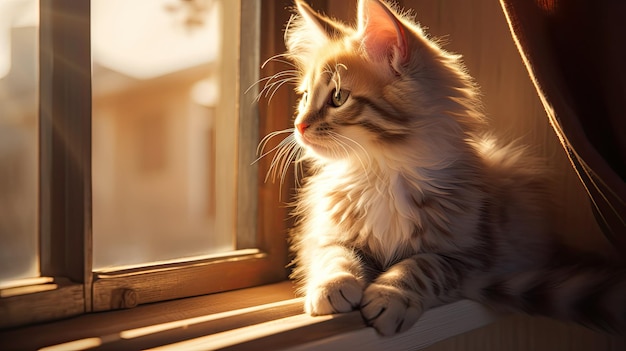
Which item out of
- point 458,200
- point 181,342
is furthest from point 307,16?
point 181,342

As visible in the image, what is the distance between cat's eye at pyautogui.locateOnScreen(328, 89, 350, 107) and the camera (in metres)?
1.12

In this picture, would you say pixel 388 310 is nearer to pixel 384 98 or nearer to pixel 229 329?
pixel 229 329

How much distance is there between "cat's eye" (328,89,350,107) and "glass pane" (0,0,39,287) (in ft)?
1.87

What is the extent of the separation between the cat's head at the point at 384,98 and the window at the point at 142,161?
0.28m

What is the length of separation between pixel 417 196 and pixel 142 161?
1114 mm

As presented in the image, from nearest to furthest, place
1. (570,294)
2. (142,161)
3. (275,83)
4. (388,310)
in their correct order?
1. (388,310)
2. (570,294)
3. (275,83)
4. (142,161)

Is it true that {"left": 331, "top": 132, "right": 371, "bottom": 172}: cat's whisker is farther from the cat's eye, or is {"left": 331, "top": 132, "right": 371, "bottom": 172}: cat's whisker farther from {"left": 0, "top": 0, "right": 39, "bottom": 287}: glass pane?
{"left": 0, "top": 0, "right": 39, "bottom": 287}: glass pane

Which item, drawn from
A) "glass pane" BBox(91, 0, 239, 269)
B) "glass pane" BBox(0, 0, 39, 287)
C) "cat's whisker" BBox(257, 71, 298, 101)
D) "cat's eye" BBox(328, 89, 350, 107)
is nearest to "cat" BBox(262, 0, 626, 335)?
"cat's eye" BBox(328, 89, 350, 107)

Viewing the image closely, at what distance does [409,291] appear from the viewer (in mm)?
939

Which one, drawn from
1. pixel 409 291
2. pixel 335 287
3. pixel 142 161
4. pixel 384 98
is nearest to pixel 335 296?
pixel 335 287

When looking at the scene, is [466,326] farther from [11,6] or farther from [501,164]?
[11,6]

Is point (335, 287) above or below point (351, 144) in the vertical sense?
below

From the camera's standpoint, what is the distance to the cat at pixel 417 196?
1020 mm

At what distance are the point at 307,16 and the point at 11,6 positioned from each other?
58 centimetres
